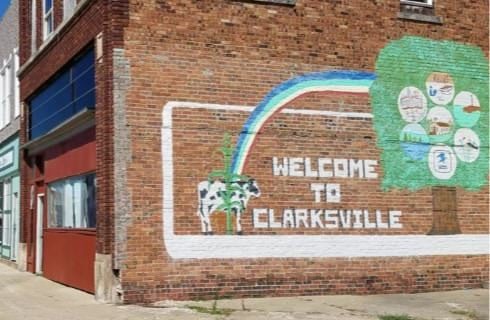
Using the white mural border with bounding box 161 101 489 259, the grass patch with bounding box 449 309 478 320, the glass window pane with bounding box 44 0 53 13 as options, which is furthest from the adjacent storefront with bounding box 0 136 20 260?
the grass patch with bounding box 449 309 478 320

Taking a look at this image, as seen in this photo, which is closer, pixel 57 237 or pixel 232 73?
pixel 232 73

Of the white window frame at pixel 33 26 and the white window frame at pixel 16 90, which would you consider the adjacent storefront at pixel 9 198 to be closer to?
the white window frame at pixel 16 90

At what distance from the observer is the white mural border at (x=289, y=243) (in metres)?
12.7

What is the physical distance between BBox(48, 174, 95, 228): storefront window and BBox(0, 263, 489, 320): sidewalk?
61.5 inches

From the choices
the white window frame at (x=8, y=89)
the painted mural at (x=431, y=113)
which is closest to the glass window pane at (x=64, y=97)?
the white window frame at (x=8, y=89)

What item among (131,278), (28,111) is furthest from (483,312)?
(28,111)

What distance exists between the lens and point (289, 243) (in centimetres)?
1341

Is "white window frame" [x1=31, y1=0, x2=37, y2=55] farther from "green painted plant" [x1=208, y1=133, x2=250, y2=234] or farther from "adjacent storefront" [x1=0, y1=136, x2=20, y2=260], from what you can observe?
"green painted plant" [x1=208, y1=133, x2=250, y2=234]

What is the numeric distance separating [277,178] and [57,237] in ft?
19.1

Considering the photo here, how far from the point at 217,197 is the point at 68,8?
20.0 feet

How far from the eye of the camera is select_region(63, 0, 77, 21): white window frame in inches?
610

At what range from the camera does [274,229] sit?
13344 mm

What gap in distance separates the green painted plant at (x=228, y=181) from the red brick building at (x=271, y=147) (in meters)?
0.02

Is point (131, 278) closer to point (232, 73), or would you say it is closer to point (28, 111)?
point (232, 73)
